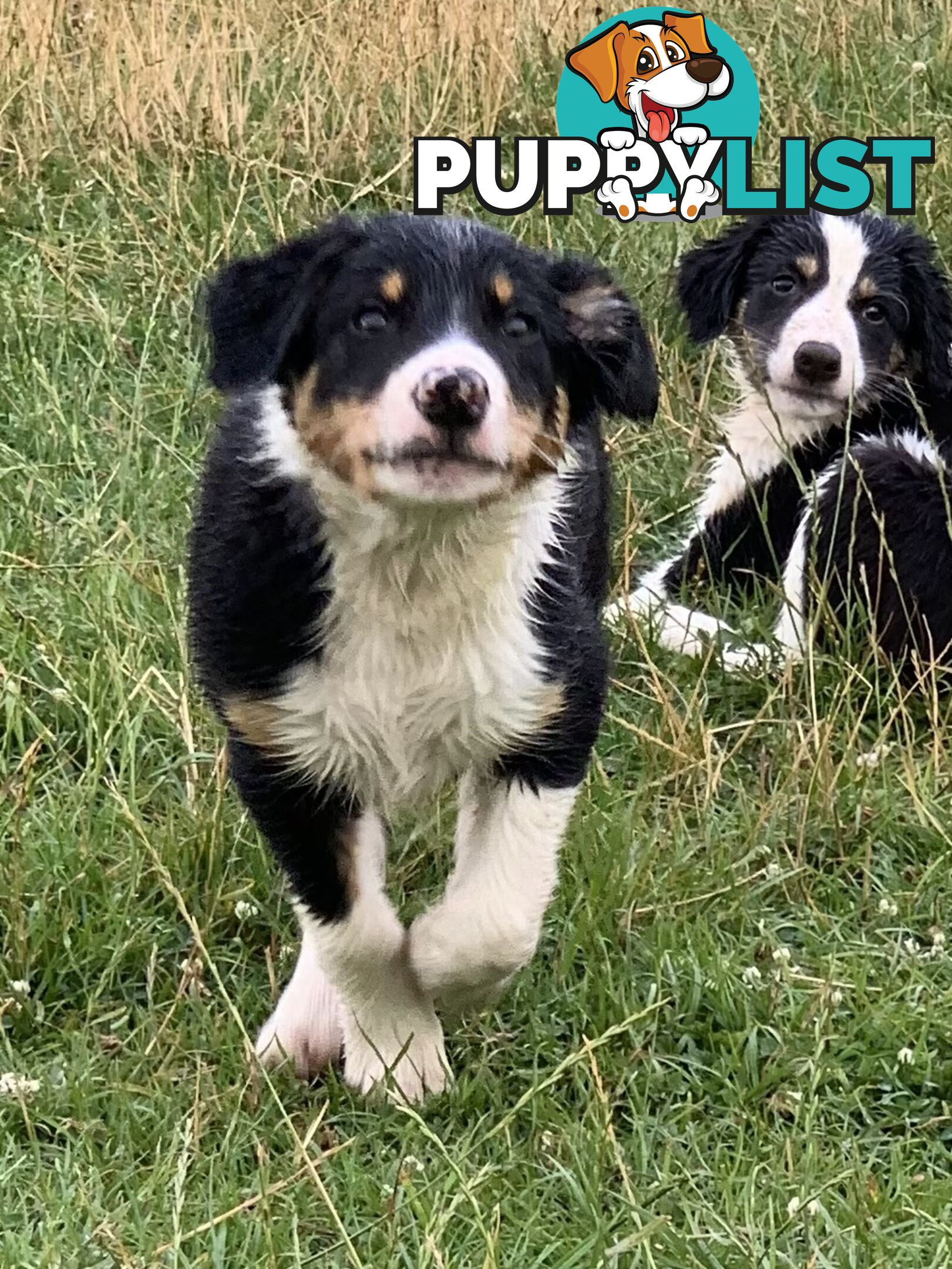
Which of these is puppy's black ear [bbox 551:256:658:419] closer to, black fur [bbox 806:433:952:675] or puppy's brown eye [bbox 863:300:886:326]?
black fur [bbox 806:433:952:675]

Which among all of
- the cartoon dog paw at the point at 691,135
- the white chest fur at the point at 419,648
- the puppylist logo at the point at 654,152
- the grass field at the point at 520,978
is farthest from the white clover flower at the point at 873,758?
the cartoon dog paw at the point at 691,135

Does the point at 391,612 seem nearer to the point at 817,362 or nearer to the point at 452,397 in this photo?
the point at 452,397

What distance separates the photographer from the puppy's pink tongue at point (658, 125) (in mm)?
5328

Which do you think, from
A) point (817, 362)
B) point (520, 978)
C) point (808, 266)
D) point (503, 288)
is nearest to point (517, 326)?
point (503, 288)

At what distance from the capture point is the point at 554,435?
2.40m

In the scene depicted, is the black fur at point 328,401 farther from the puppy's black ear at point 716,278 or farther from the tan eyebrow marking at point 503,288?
the puppy's black ear at point 716,278

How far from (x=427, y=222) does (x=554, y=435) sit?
1.15 ft

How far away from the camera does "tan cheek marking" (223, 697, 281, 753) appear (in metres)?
2.45

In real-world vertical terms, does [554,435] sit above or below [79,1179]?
above

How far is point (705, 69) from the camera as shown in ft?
18.3

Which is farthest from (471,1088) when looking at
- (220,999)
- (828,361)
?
(828,361)

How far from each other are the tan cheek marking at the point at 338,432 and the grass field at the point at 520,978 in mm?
682

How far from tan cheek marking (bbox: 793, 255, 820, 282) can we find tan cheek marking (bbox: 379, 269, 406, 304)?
7.29 feet

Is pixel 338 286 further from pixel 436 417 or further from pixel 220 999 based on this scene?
pixel 220 999
